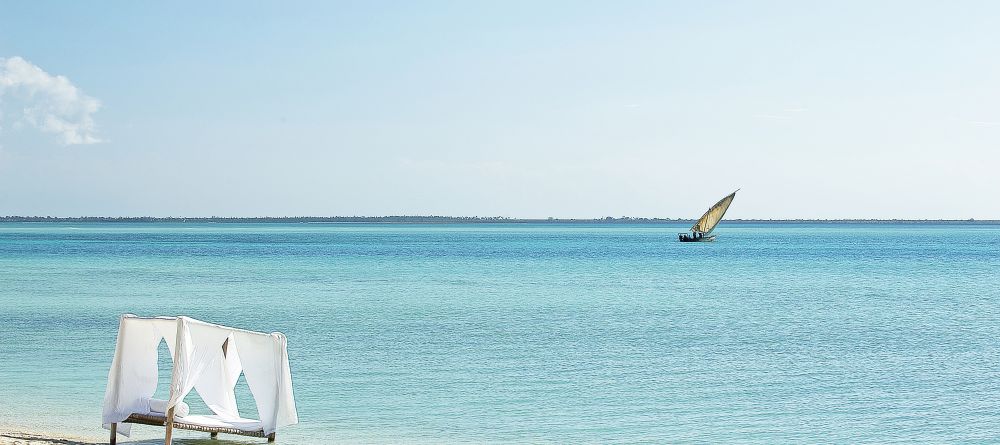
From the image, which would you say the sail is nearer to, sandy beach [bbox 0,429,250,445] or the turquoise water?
the turquoise water

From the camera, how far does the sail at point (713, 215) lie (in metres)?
114

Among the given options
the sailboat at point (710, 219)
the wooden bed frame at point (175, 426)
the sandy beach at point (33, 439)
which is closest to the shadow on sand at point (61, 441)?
the sandy beach at point (33, 439)

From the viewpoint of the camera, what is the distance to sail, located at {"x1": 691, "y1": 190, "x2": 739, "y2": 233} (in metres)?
114

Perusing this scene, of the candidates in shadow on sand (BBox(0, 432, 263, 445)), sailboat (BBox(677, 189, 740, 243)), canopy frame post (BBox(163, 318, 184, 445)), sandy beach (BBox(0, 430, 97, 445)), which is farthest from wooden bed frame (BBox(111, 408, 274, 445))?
sailboat (BBox(677, 189, 740, 243))

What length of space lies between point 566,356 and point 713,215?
10052 cm

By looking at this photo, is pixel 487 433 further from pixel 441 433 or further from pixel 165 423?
pixel 165 423

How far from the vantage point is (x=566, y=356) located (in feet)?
81.1

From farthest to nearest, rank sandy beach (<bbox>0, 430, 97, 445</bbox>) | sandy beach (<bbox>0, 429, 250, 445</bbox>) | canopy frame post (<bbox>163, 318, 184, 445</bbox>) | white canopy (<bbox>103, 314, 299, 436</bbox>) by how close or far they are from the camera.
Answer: sandy beach (<bbox>0, 429, 250, 445</bbox>)
sandy beach (<bbox>0, 430, 97, 445</bbox>)
white canopy (<bbox>103, 314, 299, 436</bbox>)
canopy frame post (<bbox>163, 318, 184, 445</bbox>)

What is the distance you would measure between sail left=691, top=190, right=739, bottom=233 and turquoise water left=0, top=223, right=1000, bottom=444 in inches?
2349

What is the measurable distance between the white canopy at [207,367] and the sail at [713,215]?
332 ft

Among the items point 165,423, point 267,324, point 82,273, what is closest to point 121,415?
point 165,423

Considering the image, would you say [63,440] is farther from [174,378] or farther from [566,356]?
[566,356]

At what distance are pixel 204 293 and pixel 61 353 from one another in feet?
70.3

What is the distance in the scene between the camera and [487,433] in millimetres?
16156
